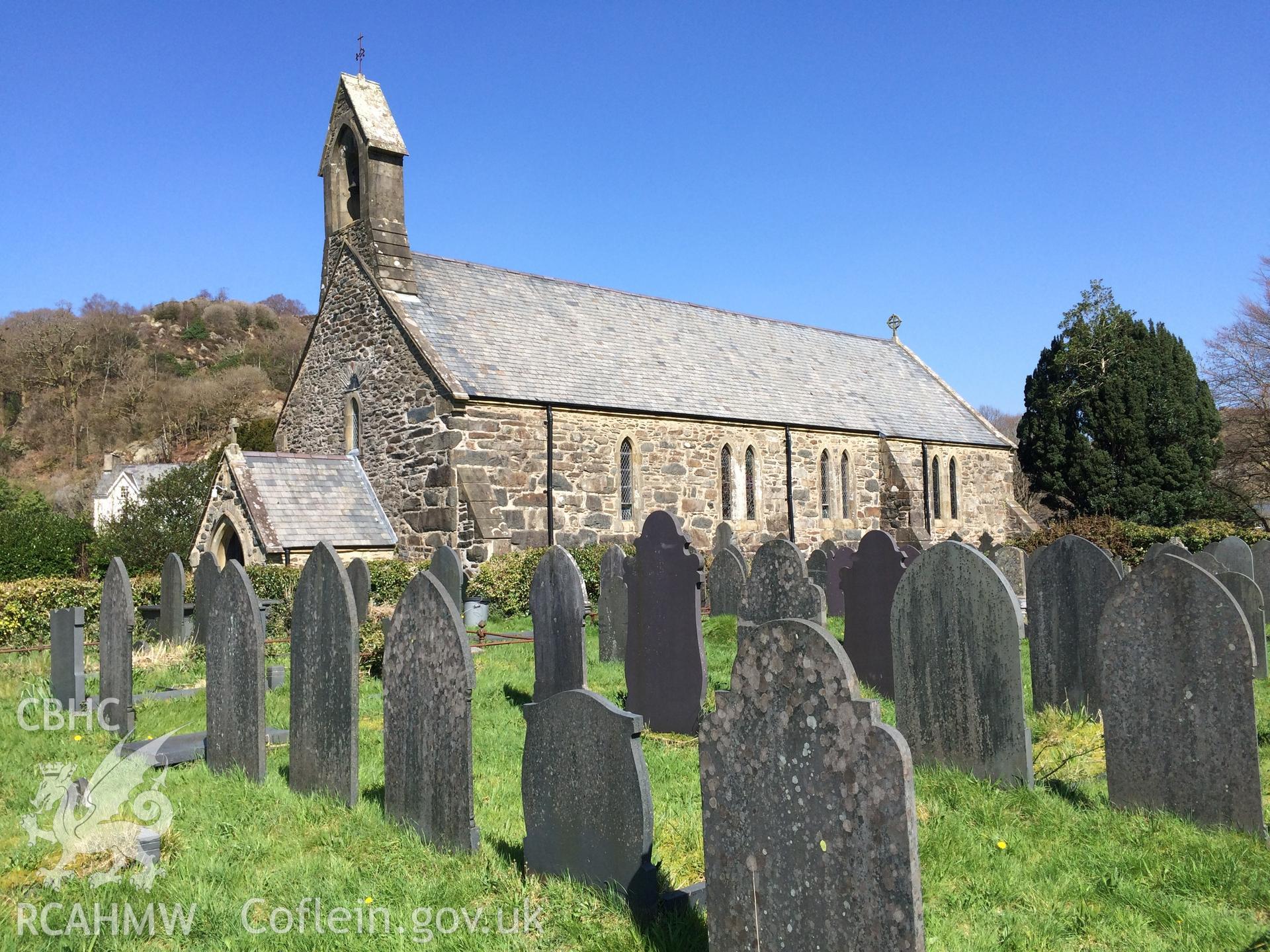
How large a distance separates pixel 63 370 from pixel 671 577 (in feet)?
203

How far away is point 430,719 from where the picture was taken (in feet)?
17.1

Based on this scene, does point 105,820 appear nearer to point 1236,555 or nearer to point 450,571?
point 450,571

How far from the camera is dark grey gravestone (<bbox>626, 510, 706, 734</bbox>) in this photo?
308 inches

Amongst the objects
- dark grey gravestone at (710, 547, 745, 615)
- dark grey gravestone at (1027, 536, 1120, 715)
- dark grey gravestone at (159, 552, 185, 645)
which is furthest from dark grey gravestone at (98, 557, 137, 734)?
dark grey gravestone at (710, 547, 745, 615)

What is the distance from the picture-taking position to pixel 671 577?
7957 mm

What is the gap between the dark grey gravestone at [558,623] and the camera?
725cm

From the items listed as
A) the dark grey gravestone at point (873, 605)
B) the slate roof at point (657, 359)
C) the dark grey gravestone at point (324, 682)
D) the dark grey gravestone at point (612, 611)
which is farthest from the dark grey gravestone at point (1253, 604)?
the slate roof at point (657, 359)

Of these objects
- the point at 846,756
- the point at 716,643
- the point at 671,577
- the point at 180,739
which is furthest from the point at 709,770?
the point at 716,643

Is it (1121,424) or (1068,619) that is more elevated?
(1121,424)

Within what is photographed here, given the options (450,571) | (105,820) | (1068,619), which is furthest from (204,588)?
(1068,619)

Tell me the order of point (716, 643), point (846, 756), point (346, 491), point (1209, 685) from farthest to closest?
point (346, 491), point (716, 643), point (1209, 685), point (846, 756)

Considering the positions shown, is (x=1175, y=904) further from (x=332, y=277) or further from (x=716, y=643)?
(x=332, y=277)

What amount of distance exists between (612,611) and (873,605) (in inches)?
145

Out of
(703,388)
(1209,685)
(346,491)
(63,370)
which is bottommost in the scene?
(1209,685)
